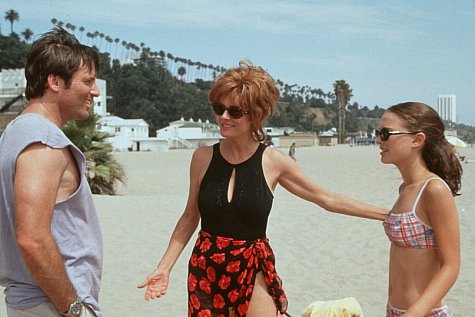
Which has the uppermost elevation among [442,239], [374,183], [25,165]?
[25,165]

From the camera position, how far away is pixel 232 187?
10.0 feet

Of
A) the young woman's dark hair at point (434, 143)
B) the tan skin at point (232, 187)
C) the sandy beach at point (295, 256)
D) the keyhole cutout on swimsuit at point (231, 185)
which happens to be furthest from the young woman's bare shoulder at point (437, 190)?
the sandy beach at point (295, 256)

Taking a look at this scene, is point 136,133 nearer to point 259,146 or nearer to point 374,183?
point 374,183

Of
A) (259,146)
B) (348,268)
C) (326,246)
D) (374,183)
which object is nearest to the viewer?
(259,146)

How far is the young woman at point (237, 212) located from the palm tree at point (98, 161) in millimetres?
13998

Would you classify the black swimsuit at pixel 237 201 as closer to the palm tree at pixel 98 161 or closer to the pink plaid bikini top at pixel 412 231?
the pink plaid bikini top at pixel 412 231

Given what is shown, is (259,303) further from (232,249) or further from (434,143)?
(434,143)

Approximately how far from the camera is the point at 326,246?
400 inches

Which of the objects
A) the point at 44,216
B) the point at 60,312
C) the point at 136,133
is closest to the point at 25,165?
the point at 44,216

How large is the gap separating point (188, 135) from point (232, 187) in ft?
299

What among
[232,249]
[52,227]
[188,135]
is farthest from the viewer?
[188,135]

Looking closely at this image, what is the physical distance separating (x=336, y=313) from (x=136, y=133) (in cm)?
8371

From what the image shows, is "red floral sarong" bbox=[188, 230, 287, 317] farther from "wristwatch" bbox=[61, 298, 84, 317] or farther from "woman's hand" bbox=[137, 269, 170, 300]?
"wristwatch" bbox=[61, 298, 84, 317]

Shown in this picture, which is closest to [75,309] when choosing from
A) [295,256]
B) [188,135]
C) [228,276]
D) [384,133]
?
[228,276]
